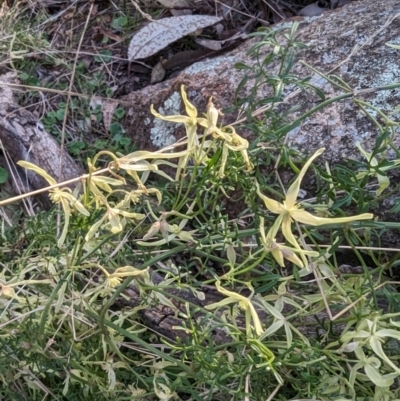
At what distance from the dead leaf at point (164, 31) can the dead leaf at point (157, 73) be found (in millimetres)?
48

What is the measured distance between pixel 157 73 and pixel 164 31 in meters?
0.15

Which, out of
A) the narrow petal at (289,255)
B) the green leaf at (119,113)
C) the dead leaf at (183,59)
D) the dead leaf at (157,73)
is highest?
the narrow petal at (289,255)

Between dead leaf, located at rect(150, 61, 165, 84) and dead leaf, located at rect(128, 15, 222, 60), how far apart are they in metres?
0.05

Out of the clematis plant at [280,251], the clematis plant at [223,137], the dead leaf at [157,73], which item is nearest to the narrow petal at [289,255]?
the clematis plant at [280,251]

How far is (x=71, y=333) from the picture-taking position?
132cm

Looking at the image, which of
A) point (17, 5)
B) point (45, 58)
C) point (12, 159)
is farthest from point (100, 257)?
point (17, 5)

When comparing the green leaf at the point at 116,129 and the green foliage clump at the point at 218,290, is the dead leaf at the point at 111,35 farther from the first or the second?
the green foliage clump at the point at 218,290

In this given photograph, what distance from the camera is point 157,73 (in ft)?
7.05

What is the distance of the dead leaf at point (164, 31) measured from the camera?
214 cm

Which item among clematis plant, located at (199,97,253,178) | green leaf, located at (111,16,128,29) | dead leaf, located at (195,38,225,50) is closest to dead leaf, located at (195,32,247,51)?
dead leaf, located at (195,38,225,50)

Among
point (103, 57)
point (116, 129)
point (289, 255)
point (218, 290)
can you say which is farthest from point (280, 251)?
point (103, 57)

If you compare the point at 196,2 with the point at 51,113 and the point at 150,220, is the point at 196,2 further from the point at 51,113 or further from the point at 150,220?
the point at 150,220

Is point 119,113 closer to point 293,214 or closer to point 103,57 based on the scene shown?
point 103,57

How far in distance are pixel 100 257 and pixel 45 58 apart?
1214 millimetres
